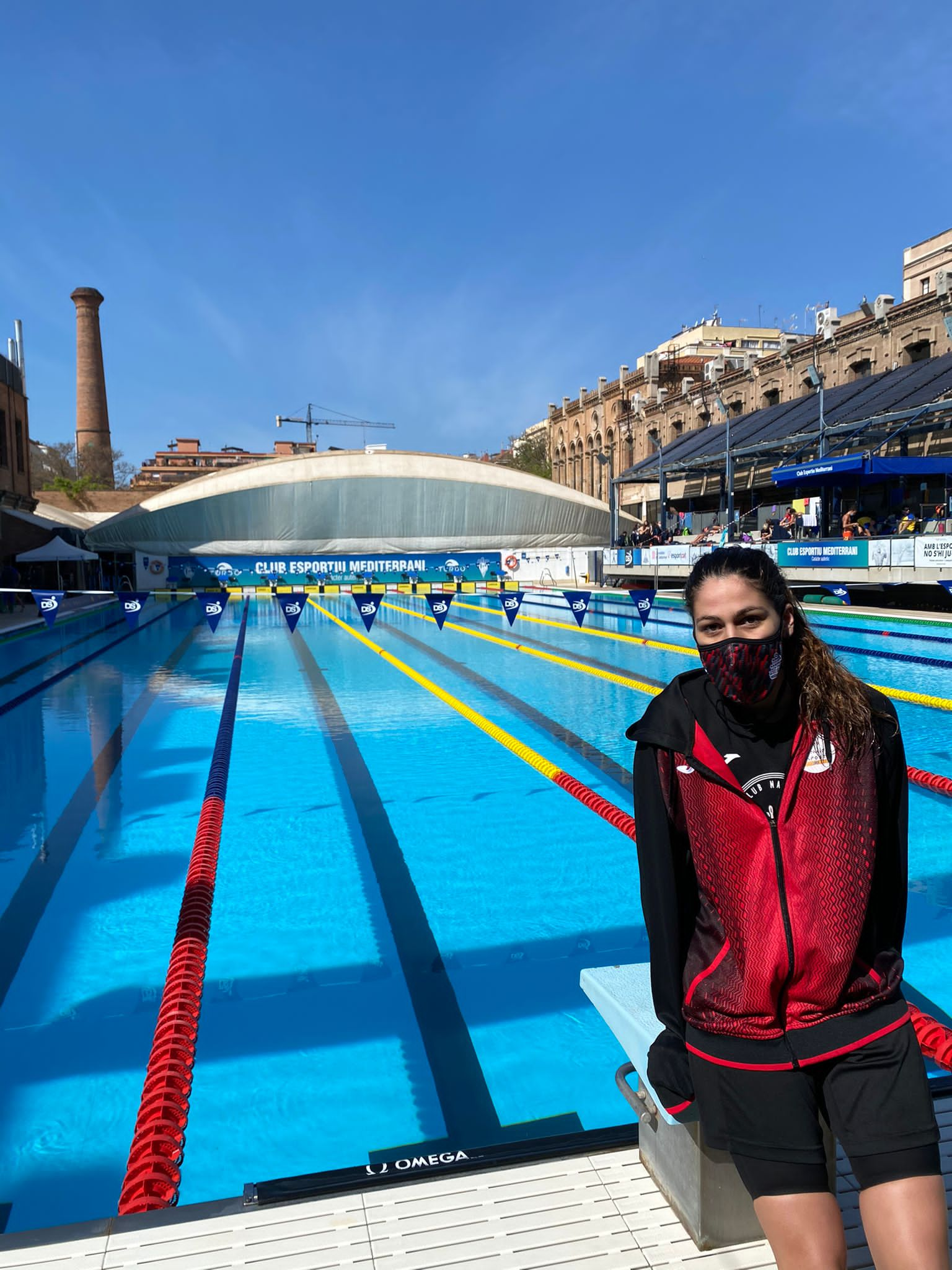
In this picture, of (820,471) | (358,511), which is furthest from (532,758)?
(358,511)

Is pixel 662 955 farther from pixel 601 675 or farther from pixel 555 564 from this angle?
pixel 555 564

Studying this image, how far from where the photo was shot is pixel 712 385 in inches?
1377

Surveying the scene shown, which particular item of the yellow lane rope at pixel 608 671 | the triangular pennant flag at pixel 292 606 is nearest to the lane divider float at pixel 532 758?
the yellow lane rope at pixel 608 671

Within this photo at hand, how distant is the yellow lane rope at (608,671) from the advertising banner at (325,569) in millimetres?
8652

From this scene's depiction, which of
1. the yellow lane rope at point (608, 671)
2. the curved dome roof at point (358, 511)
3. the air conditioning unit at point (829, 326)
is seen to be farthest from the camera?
the curved dome roof at point (358, 511)

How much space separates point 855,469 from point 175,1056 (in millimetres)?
19885

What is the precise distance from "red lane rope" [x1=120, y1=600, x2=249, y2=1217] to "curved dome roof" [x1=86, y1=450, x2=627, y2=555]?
33265mm

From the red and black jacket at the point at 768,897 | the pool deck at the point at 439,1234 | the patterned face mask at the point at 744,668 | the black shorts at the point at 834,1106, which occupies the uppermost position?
the patterned face mask at the point at 744,668

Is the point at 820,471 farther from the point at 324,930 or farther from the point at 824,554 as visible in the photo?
the point at 324,930

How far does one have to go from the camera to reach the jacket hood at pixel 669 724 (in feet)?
5.04

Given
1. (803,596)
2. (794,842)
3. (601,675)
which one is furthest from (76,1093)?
(803,596)

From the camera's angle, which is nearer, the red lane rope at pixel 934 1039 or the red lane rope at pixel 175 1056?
the red lane rope at pixel 175 1056

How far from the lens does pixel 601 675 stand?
11633 mm

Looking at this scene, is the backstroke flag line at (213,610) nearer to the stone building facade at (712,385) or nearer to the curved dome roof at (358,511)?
the stone building facade at (712,385)
